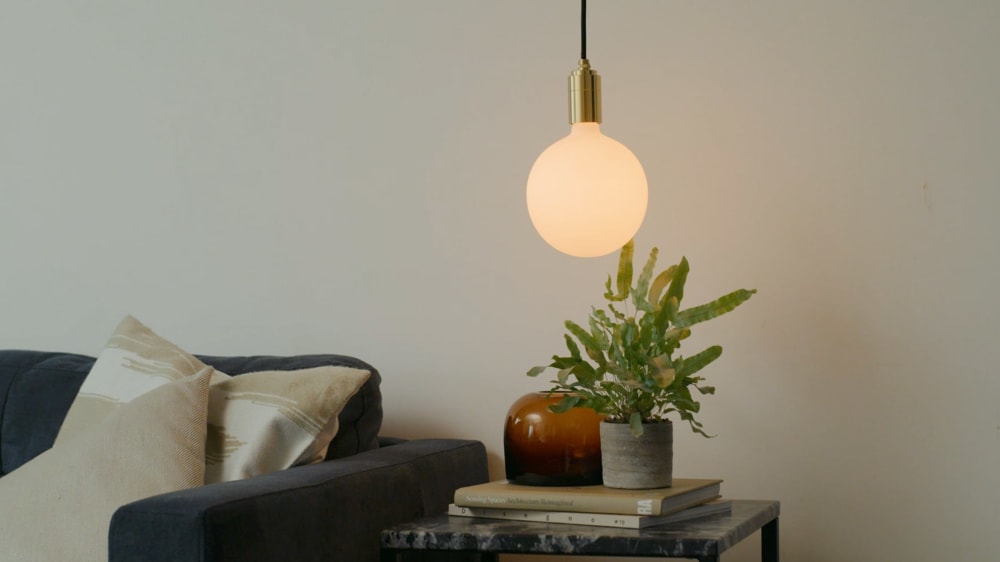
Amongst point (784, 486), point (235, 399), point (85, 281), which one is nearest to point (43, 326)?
point (85, 281)

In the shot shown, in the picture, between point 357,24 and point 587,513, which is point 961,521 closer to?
point 587,513

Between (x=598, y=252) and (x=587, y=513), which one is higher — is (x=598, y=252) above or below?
above

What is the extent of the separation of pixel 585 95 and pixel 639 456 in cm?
64

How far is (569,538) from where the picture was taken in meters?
1.55

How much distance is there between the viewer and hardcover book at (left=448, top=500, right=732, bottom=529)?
1.60 metres

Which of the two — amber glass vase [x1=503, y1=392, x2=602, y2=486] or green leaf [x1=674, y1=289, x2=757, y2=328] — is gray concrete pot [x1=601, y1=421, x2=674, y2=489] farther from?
green leaf [x1=674, y1=289, x2=757, y2=328]

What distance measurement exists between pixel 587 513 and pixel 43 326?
169cm

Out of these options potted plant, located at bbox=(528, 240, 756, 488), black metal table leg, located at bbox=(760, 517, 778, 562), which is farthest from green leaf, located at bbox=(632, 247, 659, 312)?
black metal table leg, located at bbox=(760, 517, 778, 562)

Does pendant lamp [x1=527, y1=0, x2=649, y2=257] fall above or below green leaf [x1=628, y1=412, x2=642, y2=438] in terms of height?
above

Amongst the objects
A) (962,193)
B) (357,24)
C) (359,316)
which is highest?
(357,24)

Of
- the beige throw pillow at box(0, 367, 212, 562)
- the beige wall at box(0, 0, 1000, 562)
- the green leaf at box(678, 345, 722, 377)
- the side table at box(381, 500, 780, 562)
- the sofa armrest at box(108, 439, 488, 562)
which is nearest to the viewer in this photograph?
the sofa armrest at box(108, 439, 488, 562)

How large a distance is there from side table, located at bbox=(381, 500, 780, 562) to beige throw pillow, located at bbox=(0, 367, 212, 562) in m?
0.37

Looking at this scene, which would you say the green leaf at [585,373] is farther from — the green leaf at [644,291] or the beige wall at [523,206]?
the beige wall at [523,206]

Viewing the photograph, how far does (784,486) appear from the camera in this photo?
6.93 ft
